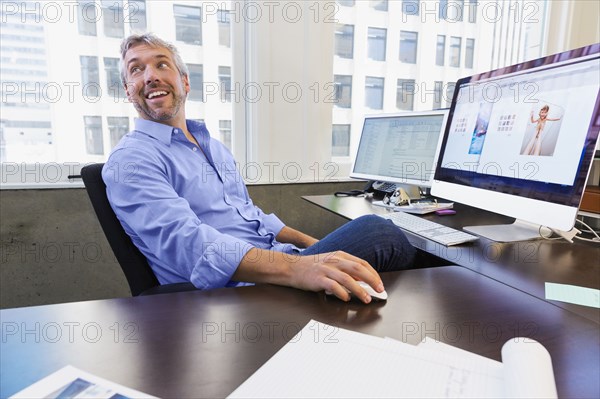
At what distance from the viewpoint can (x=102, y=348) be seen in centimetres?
57

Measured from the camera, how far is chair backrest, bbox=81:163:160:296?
42.4 inches

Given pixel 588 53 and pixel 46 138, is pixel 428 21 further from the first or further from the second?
pixel 46 138

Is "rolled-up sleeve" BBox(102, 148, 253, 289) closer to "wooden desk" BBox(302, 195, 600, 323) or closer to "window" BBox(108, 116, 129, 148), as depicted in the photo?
"wooden desk" BBox(302, 195, 600, 323)

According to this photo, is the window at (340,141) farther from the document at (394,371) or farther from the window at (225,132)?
the document at (394,371)

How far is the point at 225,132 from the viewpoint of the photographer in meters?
2.23

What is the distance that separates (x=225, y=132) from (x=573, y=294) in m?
1.82

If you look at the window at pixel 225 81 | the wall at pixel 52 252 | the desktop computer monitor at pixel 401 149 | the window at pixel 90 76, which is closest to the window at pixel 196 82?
the window at pixel 225 81

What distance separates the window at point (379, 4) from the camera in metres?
2.34

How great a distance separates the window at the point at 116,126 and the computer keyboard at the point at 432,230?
4.66 feet

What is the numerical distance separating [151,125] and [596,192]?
152 centimetres

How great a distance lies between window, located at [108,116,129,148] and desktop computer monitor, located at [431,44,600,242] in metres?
1.55

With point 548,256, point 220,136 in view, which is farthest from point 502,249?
point 220,136

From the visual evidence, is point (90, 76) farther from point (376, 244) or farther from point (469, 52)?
point (469, 52)

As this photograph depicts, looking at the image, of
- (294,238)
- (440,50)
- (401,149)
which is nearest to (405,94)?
(440,50)
